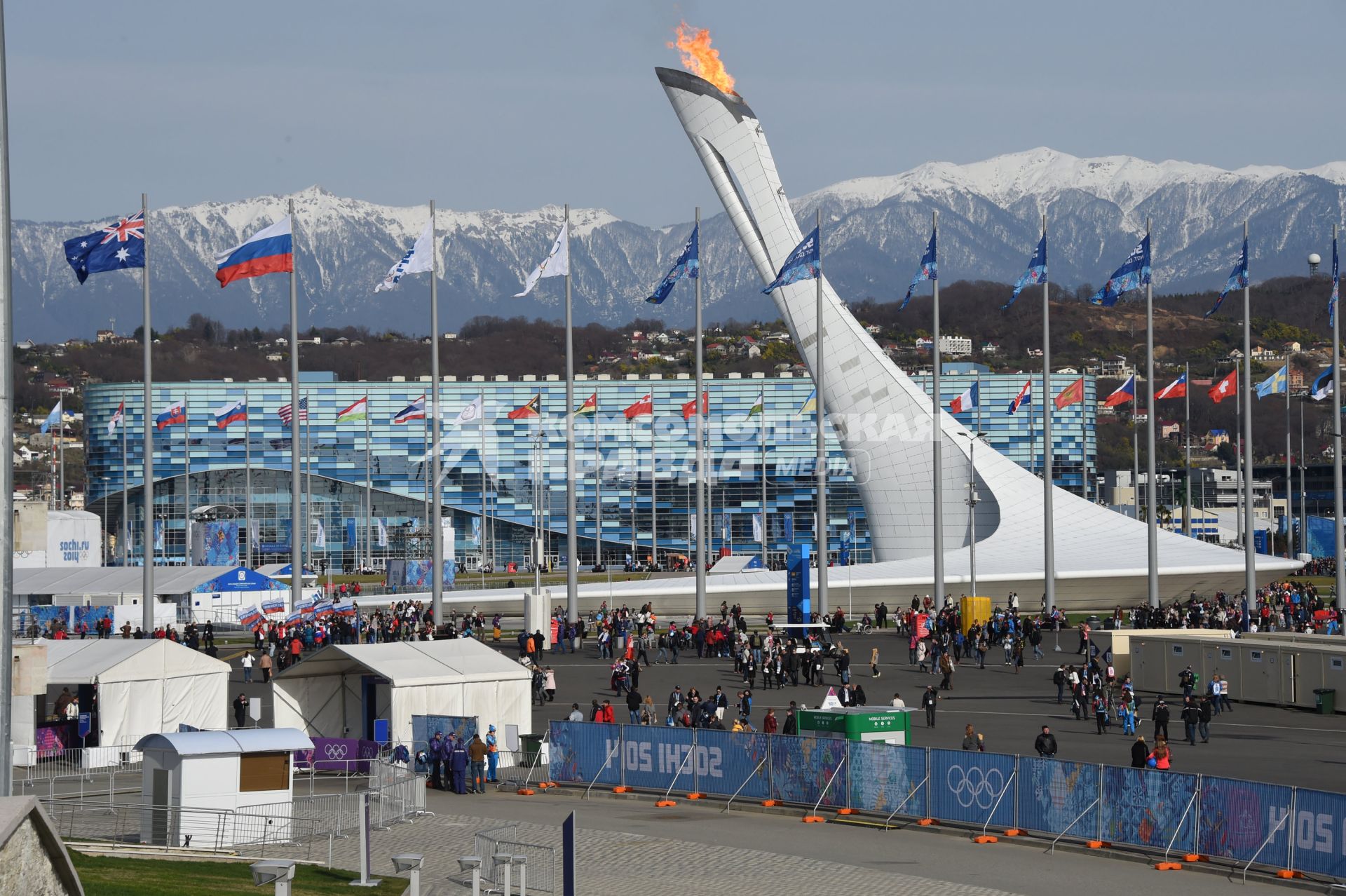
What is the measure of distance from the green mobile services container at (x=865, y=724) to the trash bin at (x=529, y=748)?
393 cm

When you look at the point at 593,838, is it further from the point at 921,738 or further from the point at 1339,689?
the point at 1339,689

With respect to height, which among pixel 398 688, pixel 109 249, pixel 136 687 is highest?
pixel 109 249

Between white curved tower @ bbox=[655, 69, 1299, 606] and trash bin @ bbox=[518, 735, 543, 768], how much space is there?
26095 millimetres

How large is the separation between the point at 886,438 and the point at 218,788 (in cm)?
3568

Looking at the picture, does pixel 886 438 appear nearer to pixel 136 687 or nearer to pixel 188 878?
pixel 136 687

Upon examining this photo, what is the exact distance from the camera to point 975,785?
17.7m

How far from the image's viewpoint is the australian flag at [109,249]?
29.3 meters

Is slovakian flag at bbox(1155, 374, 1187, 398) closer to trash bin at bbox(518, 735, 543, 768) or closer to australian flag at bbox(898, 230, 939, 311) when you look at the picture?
australian flag at bbox(898, 230, 939, 311)

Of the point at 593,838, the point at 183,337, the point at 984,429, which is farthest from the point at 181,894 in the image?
the point at 183,337

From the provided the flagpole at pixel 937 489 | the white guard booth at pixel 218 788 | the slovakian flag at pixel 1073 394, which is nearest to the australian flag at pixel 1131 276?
the flagpole at pixel 937 489

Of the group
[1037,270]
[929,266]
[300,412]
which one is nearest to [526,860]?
[929,266]

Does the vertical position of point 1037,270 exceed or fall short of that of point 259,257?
it exceeds it

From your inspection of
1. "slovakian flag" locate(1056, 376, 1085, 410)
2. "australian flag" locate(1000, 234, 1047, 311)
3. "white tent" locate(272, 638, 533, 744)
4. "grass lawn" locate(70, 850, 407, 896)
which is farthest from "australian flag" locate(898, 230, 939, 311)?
"grass lawn" locate(70, 850, 407, 896)

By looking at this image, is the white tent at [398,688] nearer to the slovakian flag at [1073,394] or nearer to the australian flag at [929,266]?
the australian flag at [929,266]
